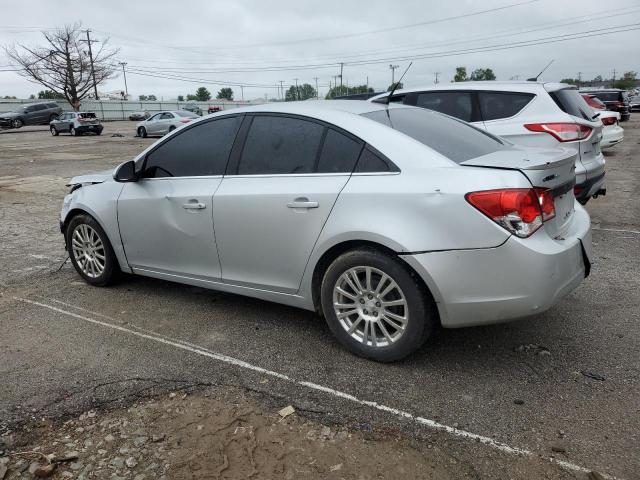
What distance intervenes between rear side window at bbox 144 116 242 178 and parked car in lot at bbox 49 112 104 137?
32.6 m

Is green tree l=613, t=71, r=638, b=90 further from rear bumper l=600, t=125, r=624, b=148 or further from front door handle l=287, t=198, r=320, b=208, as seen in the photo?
front door handle l=287, t=198, r=320, b=208

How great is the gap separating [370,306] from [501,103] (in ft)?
14.8

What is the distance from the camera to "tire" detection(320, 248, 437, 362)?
3.24 m

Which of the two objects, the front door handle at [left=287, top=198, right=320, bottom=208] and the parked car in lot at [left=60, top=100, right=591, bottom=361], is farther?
the front door handle at [left=287, top=198, right=320, bottom=208]

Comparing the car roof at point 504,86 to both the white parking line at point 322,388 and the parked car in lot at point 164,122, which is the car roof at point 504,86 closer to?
the white parking line at point 322,388

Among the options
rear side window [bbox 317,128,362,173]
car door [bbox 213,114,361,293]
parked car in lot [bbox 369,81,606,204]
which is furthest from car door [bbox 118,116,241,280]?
parked car in lot [bbox 369,81,606,204]

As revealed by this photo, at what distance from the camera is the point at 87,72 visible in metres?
62.7

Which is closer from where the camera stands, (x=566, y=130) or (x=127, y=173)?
(x=127, y=173)

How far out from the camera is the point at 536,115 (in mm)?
6586

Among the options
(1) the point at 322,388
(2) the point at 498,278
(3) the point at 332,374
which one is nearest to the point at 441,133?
(2) the point at 498,278

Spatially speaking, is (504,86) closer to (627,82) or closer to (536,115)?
(536,115)

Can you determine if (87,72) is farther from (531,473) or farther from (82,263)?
(531,473)

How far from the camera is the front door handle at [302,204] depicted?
352cm

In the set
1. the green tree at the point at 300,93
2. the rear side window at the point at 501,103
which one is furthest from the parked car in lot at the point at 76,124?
the rear side window at the point at 501,103
